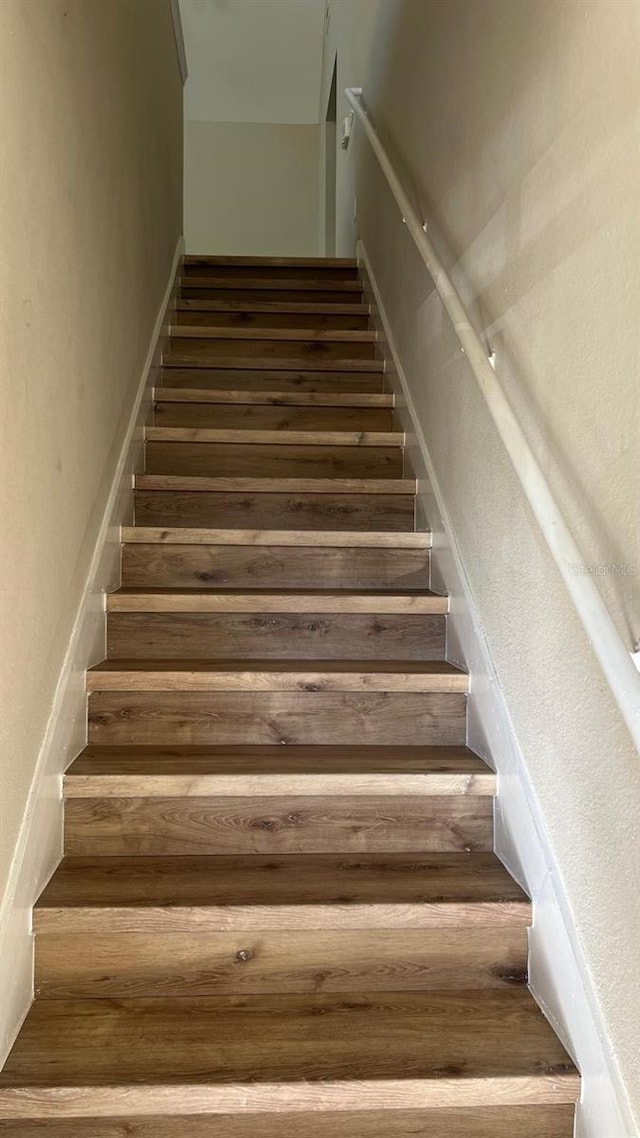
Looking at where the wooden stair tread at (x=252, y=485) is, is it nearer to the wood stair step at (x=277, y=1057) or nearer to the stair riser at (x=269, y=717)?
the stair riser at (x=269, y=717)

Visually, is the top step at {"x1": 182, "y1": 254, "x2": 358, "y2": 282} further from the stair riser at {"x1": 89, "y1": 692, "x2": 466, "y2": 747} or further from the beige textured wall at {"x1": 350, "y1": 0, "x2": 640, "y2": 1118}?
the stair riser at {"x1": 89, "y1": 692, "x2": 466, "y2": 747}

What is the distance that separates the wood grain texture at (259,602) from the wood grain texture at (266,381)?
124cm

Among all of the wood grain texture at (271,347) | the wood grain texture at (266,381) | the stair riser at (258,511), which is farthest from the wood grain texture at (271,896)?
the wood grain texture at (271,347)

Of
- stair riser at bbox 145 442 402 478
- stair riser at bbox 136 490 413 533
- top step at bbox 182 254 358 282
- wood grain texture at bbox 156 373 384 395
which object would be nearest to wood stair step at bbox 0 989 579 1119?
stair riser at bbox 136 490 413 533

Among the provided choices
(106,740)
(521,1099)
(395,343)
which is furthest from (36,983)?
(395,343)

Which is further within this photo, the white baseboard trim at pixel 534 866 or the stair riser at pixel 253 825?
the stair riser at pixel 253 825

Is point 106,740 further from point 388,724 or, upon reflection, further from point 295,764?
point 388,724

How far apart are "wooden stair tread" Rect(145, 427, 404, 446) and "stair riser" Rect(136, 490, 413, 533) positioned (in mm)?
259

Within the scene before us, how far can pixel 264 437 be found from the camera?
270 cm

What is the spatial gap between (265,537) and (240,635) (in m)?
0.34

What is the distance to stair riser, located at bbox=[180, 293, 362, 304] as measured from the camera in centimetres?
376

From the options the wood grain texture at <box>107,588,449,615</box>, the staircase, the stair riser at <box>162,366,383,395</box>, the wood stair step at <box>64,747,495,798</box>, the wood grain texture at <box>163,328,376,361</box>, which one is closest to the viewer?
the staircase

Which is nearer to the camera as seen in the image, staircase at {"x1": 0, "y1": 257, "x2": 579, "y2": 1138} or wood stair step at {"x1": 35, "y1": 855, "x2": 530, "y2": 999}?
staircase at {"x1": 0, "y1": 257, "x2": 579, "y2": 1138}

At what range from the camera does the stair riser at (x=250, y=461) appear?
2.68 meters
